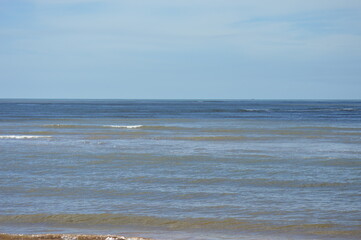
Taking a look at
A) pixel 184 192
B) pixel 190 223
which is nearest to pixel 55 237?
pixel 190 223

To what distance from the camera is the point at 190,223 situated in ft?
29.9

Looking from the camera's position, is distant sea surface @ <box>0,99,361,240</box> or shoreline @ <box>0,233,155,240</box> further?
distant sea surface @ <box>0,99,361,240</box>

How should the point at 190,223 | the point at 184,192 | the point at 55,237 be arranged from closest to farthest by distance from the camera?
the point at 55,237
the point at 190,223
the point at 184,192

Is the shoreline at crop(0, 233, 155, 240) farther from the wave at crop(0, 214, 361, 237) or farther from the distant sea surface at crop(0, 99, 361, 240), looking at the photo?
the wave at crop(0, 214, 361, 237)

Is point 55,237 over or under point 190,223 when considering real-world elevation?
over

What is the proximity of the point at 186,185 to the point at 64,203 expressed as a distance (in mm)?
3429

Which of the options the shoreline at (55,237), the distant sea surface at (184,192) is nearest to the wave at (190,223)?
the distant sea surface at (184,192)

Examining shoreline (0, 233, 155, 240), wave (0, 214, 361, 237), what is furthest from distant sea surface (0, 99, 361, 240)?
shoreline (0, 233, 155, 240)

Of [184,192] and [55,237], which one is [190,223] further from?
[55,237]

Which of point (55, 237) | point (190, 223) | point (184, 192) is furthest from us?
point (184, 192)

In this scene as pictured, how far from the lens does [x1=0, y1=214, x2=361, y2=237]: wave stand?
28.6 feet

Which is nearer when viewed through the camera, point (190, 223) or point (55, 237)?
point (55, 237)

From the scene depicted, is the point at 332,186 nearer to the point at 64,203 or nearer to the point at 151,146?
the point at 64,203

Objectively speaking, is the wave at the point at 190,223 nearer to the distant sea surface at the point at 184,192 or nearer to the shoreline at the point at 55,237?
the distant sea surface at the point at 184,192
